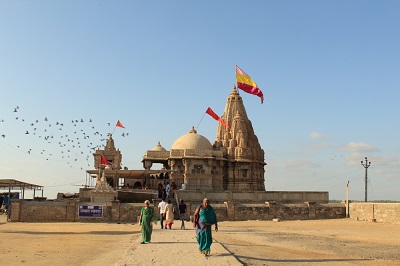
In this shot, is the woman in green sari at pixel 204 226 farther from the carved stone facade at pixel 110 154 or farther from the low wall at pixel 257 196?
the carved stone facade at pixel 110 154

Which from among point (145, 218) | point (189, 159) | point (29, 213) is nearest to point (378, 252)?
point (145, 218)

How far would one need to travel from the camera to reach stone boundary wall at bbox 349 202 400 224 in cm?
3022

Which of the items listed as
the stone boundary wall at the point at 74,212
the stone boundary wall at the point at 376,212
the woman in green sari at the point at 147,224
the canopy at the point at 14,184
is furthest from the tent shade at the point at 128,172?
the woman in green sari at the point at 147,224

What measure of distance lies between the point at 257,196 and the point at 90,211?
1478cm

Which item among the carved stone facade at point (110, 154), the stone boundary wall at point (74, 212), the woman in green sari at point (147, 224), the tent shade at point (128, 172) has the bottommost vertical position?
the stone boundary wall at point (74, 212)

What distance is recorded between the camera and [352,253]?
14.1 meters

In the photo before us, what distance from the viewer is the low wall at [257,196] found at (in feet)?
123

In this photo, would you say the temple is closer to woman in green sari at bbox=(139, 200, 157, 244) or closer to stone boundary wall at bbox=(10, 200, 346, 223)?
stone boundary wall at bbox=(10, 200, 346, 223)

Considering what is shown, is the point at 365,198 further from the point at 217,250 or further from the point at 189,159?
the point at 217,250

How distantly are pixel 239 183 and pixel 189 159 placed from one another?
7151 mm

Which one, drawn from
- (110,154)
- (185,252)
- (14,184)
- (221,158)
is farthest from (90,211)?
(221,158)

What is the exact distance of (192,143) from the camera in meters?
50.8

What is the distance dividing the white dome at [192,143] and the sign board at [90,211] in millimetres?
20450

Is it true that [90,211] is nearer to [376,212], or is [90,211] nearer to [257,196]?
[257,196]
